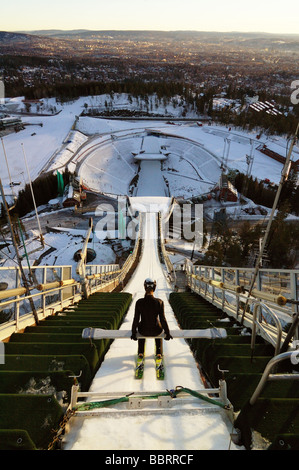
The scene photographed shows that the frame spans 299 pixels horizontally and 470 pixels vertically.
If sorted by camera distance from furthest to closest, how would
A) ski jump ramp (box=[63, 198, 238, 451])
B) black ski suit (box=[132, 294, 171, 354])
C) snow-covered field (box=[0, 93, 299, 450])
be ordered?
black ski suit (box=[132, 294, 171, 354]) < snow-covered field (box=[0, 93, 299, 450]) < ski jump ramp (box=[63, 198, 238, 451])

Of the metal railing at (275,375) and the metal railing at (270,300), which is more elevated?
the metal railing at (275,375)

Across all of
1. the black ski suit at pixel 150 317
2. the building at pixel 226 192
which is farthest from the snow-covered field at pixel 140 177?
the building at pixel 226 192

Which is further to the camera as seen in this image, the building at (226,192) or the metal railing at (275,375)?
the building at (226,192)

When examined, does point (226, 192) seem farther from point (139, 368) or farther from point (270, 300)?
point (139, 368)

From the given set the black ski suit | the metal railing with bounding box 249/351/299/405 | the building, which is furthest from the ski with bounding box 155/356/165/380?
the building

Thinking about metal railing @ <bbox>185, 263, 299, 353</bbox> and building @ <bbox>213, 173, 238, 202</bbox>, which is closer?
metal railing @ <bbox>185, 263, 299, 353</bbox>

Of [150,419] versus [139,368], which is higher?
[150,419]

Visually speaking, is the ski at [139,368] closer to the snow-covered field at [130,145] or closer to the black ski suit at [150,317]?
the black ski suit at [150,317]

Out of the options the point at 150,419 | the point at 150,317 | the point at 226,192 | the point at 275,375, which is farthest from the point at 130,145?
the point at 275,375

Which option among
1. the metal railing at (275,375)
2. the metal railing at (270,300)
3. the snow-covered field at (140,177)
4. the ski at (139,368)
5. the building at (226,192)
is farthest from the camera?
the building at (226,192)

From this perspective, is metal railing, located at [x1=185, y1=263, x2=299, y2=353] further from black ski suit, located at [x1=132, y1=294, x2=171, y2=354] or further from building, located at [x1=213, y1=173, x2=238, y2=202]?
building, located at [x1=213, y1=173, x2=238, y2=202]

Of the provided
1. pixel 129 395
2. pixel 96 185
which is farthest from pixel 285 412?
pixel 96 185
